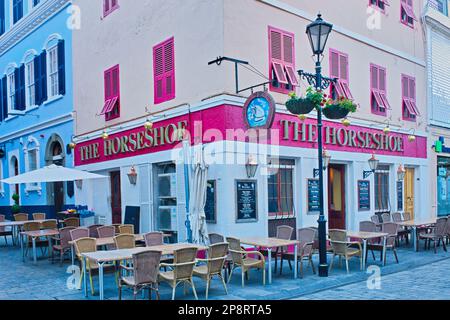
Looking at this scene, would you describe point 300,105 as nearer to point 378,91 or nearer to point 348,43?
point 348,43

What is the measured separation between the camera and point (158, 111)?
40.2ft

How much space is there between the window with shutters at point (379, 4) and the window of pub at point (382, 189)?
517 centimetres

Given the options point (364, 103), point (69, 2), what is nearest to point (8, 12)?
point (69, 2)

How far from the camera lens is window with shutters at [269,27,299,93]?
36.8 ft

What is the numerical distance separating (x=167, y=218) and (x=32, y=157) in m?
9.80

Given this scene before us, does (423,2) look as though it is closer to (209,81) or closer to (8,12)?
(209,81)

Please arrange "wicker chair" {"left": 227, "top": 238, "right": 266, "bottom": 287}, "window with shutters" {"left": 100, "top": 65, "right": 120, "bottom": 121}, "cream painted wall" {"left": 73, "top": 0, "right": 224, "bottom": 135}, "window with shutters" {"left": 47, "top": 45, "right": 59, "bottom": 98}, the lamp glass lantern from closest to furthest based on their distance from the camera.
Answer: "wicker chair" {"left": 227, "top": 238, "right": 266, "bottom": 287} < the lamp glass lantern < "cream painted wall" {"left": 73, "top": 0, "right": 224, "bottom": 135} < "window with shutters" {"left": 100, "top": 65, "right": 120, "bottom": 121} < "window with shutters" {"left": 47, "top": 45, "right": 59, "bottom": 98}

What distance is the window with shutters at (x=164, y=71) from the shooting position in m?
11.8

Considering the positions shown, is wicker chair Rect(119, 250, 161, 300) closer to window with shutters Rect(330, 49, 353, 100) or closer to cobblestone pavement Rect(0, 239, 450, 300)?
cobblestone pavement Rect(0, 239, 450, 300)

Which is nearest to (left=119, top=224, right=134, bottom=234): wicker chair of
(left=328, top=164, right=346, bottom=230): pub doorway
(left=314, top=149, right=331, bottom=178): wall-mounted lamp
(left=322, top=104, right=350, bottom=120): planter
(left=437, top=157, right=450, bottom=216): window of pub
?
(left=314, top=149, right=331, bottom=178): wall-mounted lamp

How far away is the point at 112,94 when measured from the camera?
14.4m

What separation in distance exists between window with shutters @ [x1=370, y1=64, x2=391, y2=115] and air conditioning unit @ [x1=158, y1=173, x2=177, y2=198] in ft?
22.4

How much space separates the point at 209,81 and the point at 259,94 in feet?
5.64

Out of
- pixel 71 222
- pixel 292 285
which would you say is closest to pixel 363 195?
pixel 292 285
